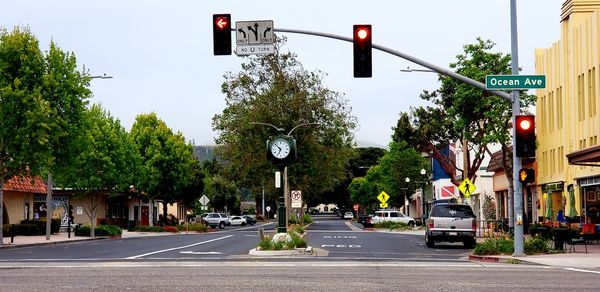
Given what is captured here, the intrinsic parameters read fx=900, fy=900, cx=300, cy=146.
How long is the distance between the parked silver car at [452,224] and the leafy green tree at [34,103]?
56.6ft

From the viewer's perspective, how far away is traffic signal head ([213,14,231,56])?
73.3ft

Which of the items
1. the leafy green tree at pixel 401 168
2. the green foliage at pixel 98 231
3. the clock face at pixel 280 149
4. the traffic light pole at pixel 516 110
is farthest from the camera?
the leafy green tree at pixel 401 168

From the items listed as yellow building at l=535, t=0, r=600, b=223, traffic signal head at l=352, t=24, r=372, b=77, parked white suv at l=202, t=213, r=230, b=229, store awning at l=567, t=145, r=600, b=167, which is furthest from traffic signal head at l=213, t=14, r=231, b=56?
parked white suv at l=202, t=213, r=230, b=229

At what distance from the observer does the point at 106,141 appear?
58.0 metres

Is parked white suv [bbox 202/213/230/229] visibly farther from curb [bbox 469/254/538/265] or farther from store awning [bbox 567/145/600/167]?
curb [bbox 469/254/538/265]

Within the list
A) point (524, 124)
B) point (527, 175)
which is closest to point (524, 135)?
point (524, 124)

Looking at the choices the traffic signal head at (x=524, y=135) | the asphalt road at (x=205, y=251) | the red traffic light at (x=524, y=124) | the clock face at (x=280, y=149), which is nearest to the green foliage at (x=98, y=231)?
the asphalt road at (x=205, y=251)

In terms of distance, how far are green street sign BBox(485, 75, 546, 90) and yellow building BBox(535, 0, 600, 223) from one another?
36.3ft

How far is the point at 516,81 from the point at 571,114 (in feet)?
69.9

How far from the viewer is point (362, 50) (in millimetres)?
22859

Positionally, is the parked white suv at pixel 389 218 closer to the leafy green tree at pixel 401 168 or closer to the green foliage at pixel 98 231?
the leafy green tree at pixel 401 168

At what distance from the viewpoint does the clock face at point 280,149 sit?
30.8 metres

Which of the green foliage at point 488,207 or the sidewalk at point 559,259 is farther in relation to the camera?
the green foliage at point 488,207

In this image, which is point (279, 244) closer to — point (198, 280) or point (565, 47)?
point (198, 280)
